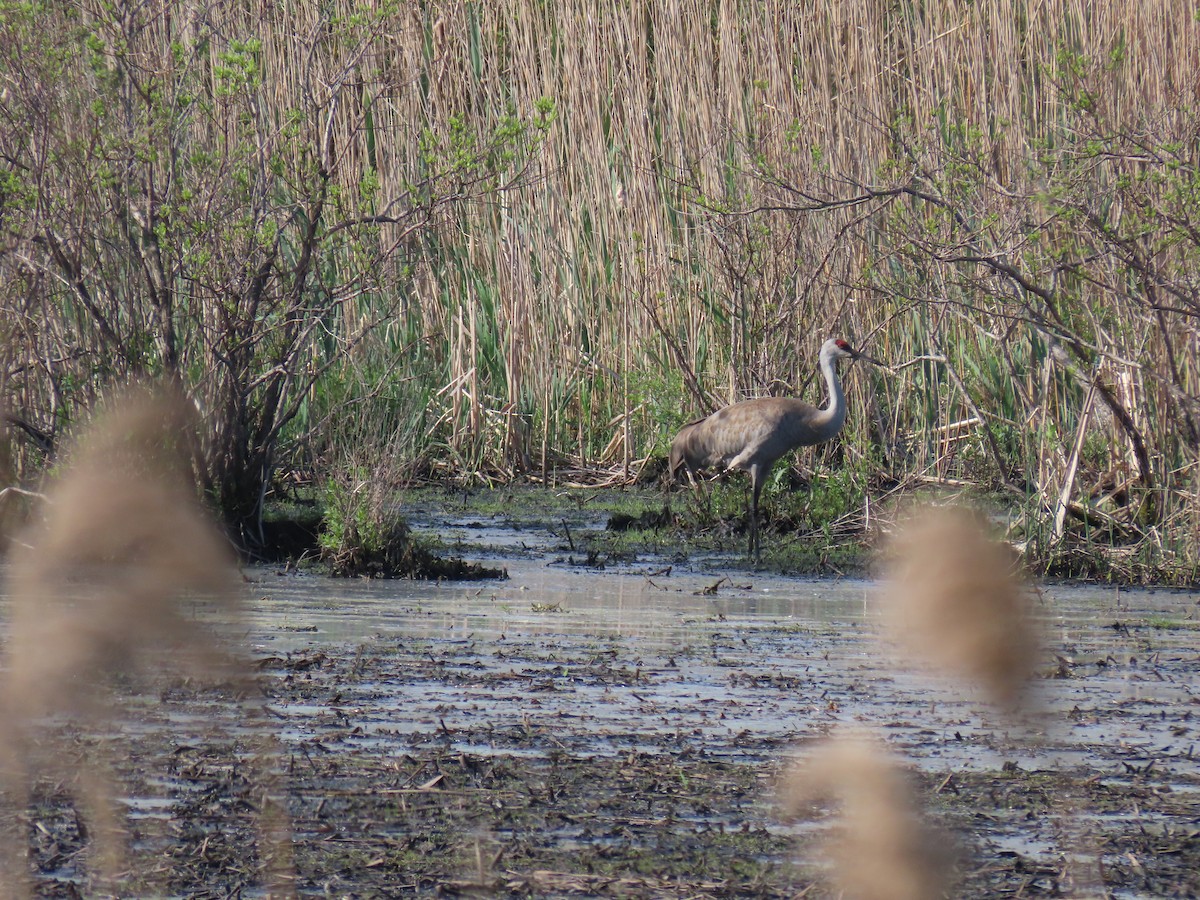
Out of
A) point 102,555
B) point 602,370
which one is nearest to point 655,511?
point 602,370

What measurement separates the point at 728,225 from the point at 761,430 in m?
1.61

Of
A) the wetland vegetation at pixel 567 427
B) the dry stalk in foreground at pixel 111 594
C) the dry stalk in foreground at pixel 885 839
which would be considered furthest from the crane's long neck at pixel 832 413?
the dry stalk in foreground at pixel 885 839

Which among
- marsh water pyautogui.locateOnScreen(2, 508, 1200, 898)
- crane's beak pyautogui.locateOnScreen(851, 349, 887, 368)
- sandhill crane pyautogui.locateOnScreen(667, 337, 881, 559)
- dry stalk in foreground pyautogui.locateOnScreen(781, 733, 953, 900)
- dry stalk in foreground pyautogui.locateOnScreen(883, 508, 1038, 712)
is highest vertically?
crane's beak pyautogui.locateOnScreen(851, 349, 887, 368)

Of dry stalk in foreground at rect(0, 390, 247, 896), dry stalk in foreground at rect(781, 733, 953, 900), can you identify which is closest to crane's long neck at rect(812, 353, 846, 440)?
dry stalk in foreground at rect(0, 390, 247, 896)

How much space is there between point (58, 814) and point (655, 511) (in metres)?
6.61

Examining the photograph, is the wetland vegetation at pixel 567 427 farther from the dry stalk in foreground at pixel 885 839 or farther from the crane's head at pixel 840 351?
the crane's head at pixel 840 351

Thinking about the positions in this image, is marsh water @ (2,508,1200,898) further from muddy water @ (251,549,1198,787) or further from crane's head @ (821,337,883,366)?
crane's head @ (821,337,883,366)

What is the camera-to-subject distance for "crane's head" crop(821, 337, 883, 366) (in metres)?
11.2

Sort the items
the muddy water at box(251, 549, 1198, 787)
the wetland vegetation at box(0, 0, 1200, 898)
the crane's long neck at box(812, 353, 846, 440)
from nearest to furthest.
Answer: the wetland vegetation at box(0, 0, 1200, 898)
the muddy water at box(251, 549, 1198, 787)
the crane's long neck at box(812, 353, 846, 440)

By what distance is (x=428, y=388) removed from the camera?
1227cm

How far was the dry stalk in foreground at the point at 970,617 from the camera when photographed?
240 cm

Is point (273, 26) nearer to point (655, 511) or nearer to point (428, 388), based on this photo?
point (428, 388)

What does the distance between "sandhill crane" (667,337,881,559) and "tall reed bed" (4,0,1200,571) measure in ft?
1.43

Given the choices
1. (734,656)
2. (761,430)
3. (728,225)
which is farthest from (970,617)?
(728,225)
